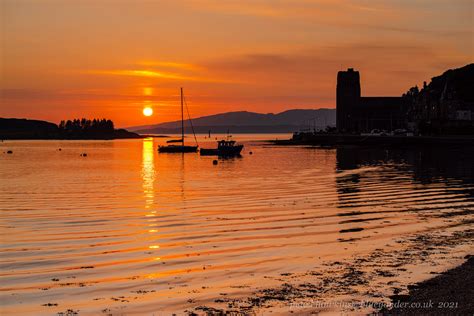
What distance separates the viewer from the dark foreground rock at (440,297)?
11711mm

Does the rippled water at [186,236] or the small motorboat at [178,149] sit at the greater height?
the small motorboat at [178,149]

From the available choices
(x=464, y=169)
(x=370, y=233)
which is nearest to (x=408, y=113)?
(x=464, y=169)

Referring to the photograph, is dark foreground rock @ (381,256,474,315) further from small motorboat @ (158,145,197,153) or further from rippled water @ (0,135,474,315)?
small motorboat @ (158,145,197,153)

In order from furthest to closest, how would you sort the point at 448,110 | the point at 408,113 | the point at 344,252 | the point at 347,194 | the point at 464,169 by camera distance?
1. the point at 408,113
2. the point at 448,110
3. the point at 464,169
4. the point at 347,194
5. the point at 344,252

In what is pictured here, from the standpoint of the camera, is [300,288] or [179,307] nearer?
[179,307]

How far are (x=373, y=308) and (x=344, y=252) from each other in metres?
6.36

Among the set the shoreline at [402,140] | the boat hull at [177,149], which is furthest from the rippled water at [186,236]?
the boat hull at [177,149]

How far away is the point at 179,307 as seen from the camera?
12922mm

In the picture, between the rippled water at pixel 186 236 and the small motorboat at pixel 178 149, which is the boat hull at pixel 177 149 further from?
the rippled water at pixel 186 236

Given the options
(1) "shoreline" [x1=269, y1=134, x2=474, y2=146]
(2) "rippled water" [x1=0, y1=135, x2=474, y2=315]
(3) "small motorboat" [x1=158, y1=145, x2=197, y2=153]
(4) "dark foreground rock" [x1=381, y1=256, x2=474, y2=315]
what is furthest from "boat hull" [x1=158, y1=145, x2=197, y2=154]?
(4) "dark foreground rock" [x1=381, y1=256, x2=474, y2=315]

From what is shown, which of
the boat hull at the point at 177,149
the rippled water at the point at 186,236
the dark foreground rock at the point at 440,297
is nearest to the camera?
the dark foreground rock at the point at 440,297

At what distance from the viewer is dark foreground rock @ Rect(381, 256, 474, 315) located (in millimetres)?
11711

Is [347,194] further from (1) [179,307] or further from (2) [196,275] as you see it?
(1) [179,307]

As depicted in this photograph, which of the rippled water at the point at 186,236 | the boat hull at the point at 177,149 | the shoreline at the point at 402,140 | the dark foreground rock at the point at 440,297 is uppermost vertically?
the shoreline at the point at 402,140
